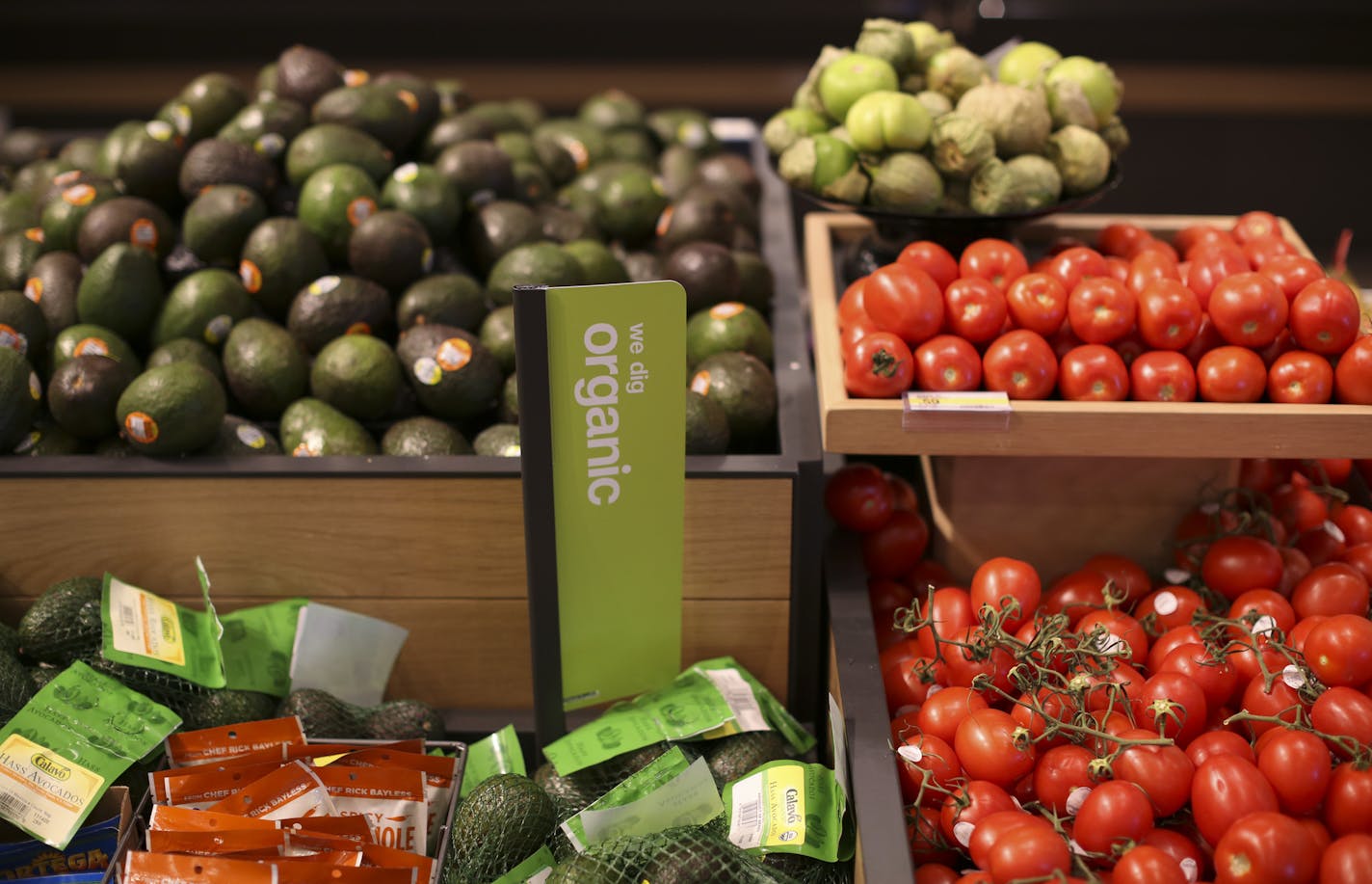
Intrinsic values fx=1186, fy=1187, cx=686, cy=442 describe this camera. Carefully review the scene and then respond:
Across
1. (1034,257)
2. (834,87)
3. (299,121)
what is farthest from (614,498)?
(299,121)

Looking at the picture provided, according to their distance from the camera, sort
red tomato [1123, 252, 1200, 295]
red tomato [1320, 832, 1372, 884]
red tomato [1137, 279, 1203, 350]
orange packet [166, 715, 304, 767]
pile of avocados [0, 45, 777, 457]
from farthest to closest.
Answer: pile of avocados [0, 45, 777, 457] → red tomato [1123, 252, 1200, 295] → red tomato [1137, 279, 1203, 350] → orange packet [166, 715, 304, 767] → red tomato [1320, 832, 1372, 884]

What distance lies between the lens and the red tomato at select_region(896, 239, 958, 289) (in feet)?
5.93

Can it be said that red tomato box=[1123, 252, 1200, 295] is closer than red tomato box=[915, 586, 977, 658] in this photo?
No

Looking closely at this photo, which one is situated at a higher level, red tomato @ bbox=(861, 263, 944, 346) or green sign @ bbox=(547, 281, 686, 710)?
red tomato @ bbox=(861, 263, 944, 346)

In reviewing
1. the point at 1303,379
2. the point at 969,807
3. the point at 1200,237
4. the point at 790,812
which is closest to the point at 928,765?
the point at 969,807

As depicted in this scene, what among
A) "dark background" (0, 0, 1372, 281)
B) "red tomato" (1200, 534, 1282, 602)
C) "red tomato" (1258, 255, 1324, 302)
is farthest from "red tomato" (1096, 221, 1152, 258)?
"dark background" (0, 0, 1372, 281)

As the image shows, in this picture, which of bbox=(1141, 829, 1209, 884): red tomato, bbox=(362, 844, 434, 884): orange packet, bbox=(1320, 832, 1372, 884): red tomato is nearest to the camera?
bbox=(1320, 832, 1372, 884): red tomato

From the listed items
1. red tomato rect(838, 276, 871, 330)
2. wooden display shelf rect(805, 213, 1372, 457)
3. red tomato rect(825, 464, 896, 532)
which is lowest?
red tomato rect(825, 464, 896, 532)

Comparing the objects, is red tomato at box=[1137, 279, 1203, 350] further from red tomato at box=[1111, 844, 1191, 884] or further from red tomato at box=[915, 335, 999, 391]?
red tomato at box=[1111, 844, 1191, 884]

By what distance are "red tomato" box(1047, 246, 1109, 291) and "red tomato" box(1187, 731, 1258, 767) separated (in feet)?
2.28

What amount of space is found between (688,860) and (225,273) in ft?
4.50

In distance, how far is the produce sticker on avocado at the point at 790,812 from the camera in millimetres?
1442

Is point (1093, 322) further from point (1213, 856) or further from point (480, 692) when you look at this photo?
point (480, 692)

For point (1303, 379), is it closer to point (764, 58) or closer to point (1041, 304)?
point (1041, 304)
